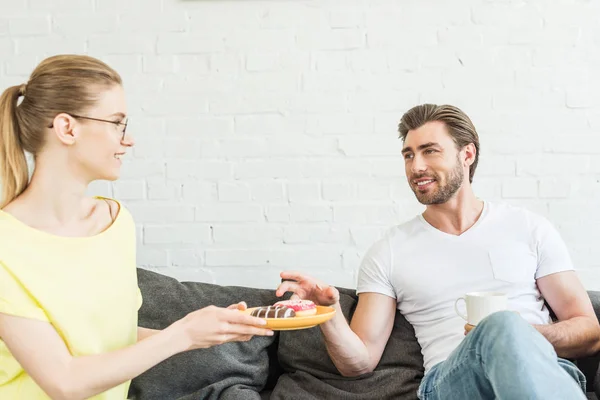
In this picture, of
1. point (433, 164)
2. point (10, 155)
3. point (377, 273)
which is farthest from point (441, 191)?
point (10, 155)

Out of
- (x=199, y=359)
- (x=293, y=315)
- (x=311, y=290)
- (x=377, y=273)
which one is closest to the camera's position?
(x=293, y=315)

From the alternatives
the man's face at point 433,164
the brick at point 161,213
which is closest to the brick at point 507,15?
the man's face at point 433,164

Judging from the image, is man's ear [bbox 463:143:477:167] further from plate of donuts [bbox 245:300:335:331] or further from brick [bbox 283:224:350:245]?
plate of donuts [bbox 245:300:335:331]

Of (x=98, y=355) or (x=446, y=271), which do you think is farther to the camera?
(x=446, y=271)

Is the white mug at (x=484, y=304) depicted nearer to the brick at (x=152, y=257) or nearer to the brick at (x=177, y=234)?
the brick at (x=177, y=234)

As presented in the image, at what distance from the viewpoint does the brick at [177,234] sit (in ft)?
8.70

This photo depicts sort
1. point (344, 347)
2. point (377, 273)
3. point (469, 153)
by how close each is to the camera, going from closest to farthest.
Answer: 1. point (344, 347)
2. point (377, 273)
3. point (469, 153)

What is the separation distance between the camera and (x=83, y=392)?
1378 millimetres

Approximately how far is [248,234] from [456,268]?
86 centimetres

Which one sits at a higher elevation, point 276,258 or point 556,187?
point 556,187

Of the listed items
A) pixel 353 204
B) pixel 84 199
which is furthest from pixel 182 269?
pixel 84 199

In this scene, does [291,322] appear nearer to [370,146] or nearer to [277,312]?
[277,312]

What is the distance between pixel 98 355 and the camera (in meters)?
1.41

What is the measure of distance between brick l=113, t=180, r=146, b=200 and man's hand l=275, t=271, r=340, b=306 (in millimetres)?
1029
